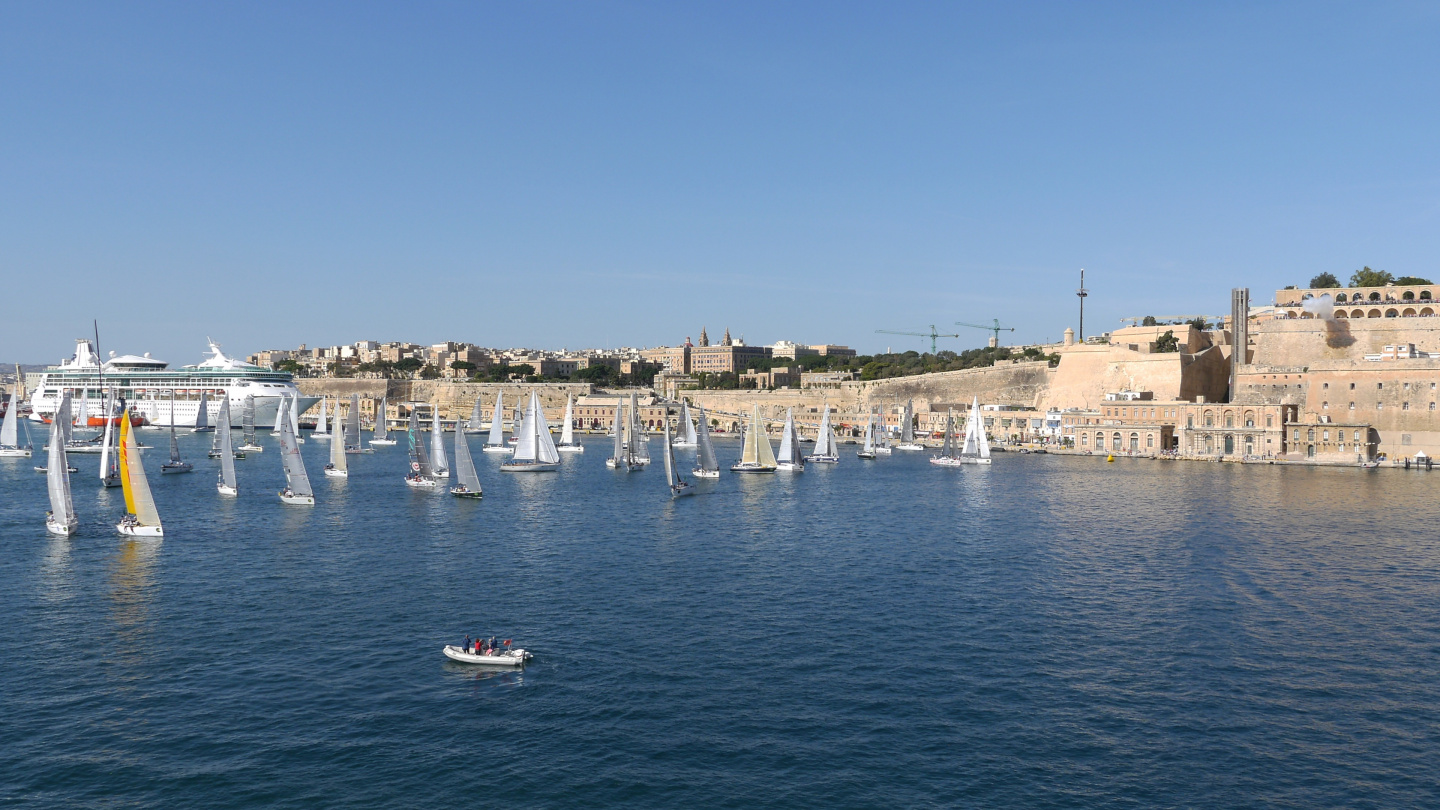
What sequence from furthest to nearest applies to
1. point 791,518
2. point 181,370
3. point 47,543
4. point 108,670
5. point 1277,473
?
point 181,370
point 1277,473
point 791,518
point 47,543
point 108,670

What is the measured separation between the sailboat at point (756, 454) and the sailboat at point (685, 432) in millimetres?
19894

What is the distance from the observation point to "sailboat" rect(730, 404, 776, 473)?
60.0m

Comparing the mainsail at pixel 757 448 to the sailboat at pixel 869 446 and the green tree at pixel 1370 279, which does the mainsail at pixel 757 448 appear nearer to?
the sailboat at pixel 869 446

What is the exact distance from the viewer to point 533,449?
59.8 m

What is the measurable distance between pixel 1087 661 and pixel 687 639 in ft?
26.2

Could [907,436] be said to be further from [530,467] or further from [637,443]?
[530,467]

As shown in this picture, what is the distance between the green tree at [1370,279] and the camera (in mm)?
87188

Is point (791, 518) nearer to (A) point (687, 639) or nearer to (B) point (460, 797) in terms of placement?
(A) point (687, 639)

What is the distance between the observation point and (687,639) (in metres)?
21.6

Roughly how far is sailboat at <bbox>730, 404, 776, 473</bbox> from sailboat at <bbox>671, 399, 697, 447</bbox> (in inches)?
783

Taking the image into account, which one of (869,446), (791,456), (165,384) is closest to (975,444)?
(869,446)

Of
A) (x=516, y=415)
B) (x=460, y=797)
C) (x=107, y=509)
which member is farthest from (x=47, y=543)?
(x=516, y=415)

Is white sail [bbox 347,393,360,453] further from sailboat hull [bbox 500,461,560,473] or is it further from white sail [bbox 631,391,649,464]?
white sail [bbox 631,391,649,464]

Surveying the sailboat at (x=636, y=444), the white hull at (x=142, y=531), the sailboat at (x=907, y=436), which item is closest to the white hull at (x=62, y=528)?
the white hull at (x=142, y=531)
